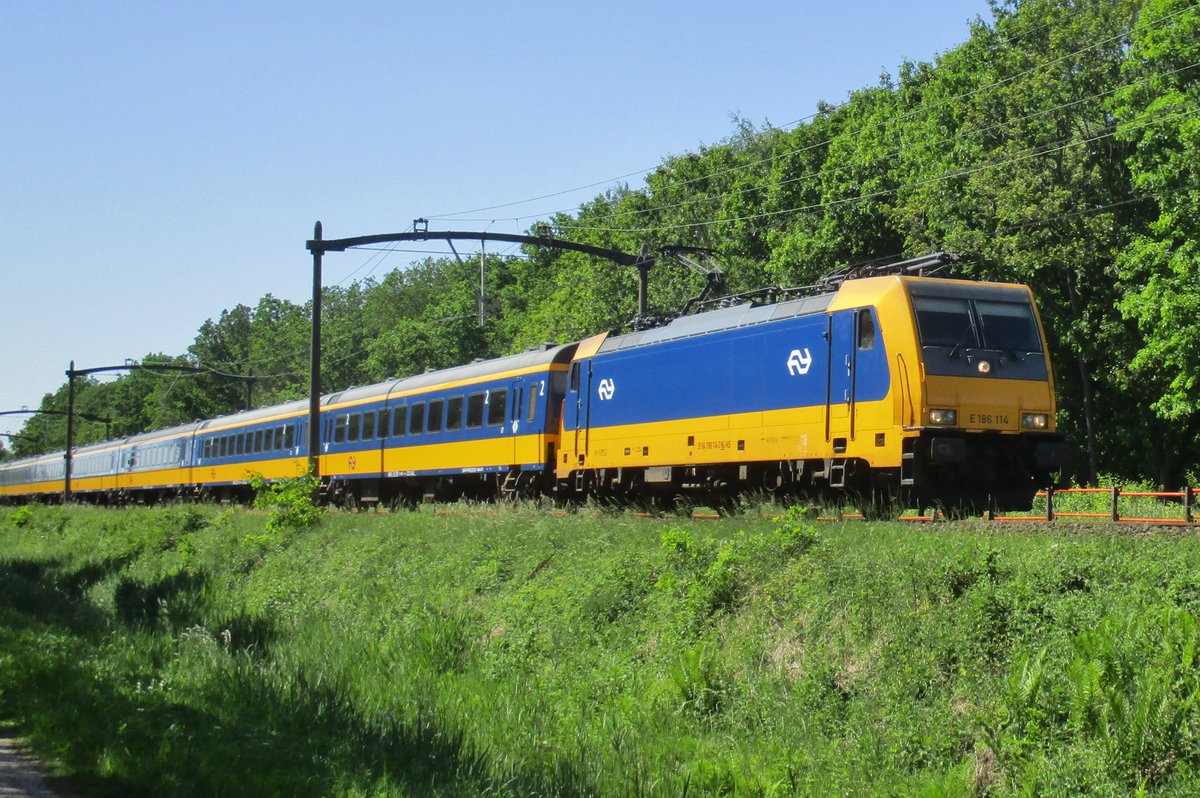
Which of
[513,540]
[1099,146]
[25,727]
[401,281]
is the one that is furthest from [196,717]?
[401,281]

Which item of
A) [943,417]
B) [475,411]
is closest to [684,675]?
[943,417]

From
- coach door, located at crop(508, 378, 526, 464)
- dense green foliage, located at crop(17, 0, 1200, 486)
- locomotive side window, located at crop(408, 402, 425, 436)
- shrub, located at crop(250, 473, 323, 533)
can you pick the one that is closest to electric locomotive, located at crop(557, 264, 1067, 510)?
coach door, located at crop(508, 378, 526, 464)

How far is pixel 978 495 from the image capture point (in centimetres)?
1734

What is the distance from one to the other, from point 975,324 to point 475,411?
Result: 44.1 ft

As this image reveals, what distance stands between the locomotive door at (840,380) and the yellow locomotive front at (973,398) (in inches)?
34.7

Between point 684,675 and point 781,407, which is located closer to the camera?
point 684,675

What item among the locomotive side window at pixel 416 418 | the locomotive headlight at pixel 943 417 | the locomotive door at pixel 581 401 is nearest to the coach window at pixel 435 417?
the locomotive side window at pixel 416 418

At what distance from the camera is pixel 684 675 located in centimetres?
1211

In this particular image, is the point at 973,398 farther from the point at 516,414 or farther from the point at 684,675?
the point at 516,414

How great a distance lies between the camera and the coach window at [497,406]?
27.3 meters

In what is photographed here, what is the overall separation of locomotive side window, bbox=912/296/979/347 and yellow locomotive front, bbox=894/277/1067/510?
13 millimetres

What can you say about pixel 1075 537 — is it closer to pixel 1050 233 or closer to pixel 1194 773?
pixel 1194 773

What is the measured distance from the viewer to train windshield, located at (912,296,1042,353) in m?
17.2

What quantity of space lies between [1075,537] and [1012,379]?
6.07 m
